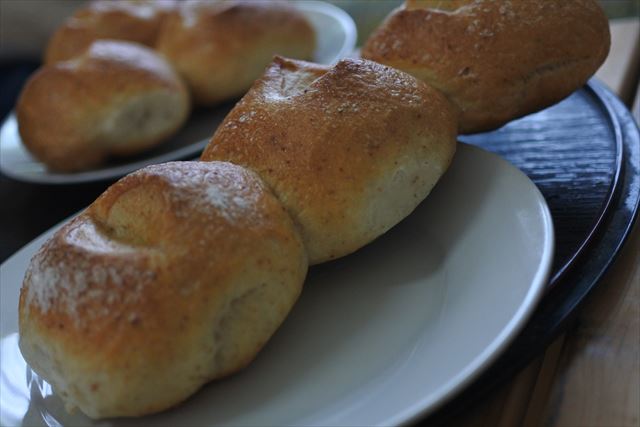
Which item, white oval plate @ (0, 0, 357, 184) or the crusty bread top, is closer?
the crusty bread top

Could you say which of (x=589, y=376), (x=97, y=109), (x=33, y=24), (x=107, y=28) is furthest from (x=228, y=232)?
(x=33, y=24)

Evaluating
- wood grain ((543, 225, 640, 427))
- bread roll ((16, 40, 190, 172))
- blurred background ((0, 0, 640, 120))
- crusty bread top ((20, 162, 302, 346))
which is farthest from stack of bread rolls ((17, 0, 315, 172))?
wood grain ((543, 225, 640, 427))

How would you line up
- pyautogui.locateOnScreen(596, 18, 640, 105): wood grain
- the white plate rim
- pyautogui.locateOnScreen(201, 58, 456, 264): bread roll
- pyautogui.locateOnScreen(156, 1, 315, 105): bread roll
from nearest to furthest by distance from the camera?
the white plate rim, pyautogui.locateOnScreen(201, 58, 456, 264): bread roll, pyautogui.locateOnScreen(596, 18, 640, 105): wood grain, pyautogui.locateOnScreen(156, 1, 315, 105): bread roll

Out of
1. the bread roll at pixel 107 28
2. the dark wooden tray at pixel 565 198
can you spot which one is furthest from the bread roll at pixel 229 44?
the dark wooden tray at pixel 565 198

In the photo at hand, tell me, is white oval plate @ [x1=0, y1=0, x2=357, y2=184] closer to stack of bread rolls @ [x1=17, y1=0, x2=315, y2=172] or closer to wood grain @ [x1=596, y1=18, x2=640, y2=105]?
stack of bread rolls @ [x1=17, y1=0, x2=315, y2=172]

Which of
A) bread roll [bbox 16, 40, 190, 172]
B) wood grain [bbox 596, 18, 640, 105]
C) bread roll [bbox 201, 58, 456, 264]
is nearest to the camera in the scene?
bread roll [bbox 201, 58, 456, 264]

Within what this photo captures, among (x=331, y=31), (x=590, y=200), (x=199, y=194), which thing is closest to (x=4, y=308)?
(x=199, y=194)

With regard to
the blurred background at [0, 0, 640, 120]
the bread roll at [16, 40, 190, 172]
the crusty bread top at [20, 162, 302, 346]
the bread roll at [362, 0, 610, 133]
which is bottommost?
the blurred background at [0, 0, 640, 120]

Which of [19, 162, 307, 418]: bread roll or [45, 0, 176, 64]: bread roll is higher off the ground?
[19, 162, 307, 418]: bread roll

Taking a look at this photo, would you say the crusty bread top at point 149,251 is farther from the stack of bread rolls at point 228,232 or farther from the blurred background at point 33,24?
the blurred background at point 33,24
